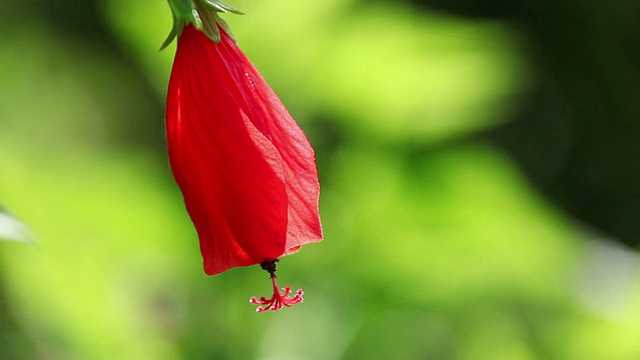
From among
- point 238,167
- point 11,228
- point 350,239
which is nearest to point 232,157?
point 238,167

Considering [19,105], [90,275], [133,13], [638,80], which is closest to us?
[90,275]

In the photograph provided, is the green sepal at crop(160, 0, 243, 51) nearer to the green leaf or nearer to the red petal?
the red petal

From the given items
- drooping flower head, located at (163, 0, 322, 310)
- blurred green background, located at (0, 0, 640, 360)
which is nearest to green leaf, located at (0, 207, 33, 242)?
drooping flower head, located at (163, 0, 322, 310)

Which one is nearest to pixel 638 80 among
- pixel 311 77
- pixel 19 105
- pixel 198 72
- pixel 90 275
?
pixel 311 77

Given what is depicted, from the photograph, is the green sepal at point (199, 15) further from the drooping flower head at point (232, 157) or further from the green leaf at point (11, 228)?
the green leaf at point (11, 228)

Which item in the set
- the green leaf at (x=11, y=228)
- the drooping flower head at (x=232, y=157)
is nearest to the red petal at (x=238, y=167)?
the drooping flower head at (x=232, y=157)

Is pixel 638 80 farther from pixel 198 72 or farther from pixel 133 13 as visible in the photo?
pixel 198 72

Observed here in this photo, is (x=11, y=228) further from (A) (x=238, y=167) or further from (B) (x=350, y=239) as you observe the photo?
(B) (x=350, y=239)
